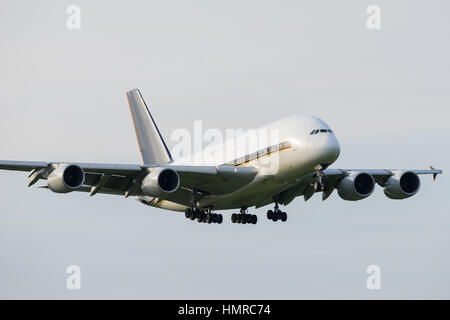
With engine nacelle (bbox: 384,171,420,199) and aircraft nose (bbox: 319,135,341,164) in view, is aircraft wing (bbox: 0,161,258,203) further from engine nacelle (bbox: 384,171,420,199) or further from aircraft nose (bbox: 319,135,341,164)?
engine nacelle (bbox: 384,171,420,199)

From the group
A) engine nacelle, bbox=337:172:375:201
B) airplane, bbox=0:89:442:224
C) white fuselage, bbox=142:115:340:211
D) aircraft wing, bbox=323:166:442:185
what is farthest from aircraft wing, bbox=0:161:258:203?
engine nacelle, bbox=337:172:375:201

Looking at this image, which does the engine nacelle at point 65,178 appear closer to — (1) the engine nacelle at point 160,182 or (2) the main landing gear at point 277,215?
(1) the engine nacelle at point 160,182

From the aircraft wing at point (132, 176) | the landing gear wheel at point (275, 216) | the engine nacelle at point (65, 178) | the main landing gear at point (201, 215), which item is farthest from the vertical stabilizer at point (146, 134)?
the engine nacelle at point (65, 178)

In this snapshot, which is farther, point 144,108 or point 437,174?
point 144,108

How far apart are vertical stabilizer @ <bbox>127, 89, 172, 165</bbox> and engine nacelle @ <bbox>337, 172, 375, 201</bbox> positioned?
13.5m

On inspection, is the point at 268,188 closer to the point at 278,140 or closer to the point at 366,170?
the point at 278,140

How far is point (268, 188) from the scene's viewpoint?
51.7 meters

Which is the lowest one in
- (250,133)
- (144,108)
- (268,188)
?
(268,188)

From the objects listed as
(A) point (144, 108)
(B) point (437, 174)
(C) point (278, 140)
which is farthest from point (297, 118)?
(A) point (144, 108)

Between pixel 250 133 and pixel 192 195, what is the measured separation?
6.09 m

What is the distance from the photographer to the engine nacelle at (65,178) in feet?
159

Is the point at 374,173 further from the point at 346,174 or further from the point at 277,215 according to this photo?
the point at 277,215

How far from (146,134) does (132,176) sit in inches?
547

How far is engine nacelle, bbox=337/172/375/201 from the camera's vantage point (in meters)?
55.3
